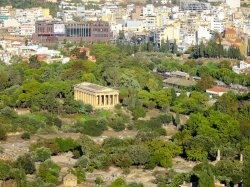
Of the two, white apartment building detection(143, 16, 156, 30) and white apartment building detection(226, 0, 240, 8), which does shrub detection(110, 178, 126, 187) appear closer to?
white apartment building detection(143, 16, 156, 30)

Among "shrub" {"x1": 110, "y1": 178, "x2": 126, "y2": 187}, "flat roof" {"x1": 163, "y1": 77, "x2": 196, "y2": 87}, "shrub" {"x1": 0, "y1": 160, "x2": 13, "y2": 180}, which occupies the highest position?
"shrub" {"x1": 0, "y1": 160, "x2": 13, "y2": 180}

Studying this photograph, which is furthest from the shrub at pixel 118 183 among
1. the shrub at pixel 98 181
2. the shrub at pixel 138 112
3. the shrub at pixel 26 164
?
the shrub at pixel 138 112

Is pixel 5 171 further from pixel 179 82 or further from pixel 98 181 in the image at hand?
pixel 179 82

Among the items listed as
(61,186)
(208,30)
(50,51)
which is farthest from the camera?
(208,30)

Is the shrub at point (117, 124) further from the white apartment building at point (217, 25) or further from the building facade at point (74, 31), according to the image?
the white apartment building at point (217, 25)

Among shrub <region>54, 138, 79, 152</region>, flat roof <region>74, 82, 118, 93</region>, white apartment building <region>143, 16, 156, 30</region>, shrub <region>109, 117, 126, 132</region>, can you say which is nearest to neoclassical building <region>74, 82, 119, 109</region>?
flat roof <region>74, 82, 118, 93</region>

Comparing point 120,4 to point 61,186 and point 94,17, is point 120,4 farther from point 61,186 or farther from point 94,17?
point 61,186

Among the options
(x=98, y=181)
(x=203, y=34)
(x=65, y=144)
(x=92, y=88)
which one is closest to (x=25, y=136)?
(x=65, y=144)

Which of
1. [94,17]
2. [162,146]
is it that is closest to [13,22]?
[94,17]
